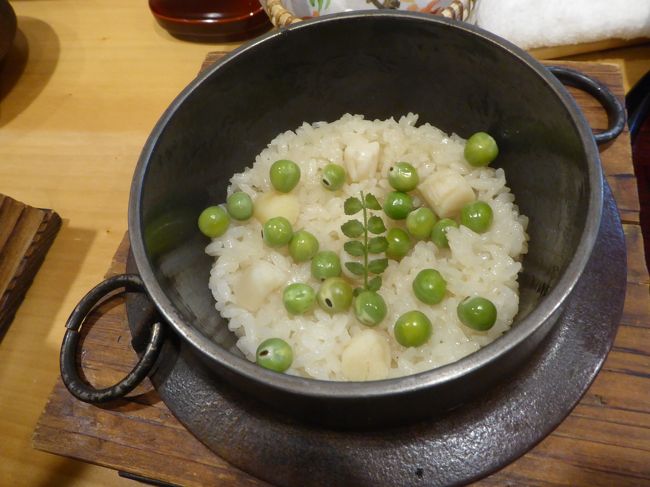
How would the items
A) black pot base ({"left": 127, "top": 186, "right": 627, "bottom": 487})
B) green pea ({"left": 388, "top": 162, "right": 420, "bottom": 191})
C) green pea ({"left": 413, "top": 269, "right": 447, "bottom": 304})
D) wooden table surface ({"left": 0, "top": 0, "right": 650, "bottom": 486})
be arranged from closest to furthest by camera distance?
black pot base ({"left": 127, "top": 186, "right": 627, "bottom": 487}) < green pea ({"left": 413, "top": 269, "right": 447, "bottom": 304}) < green pea ({"left": 388, "top": 162, "right": 420, "bottom": 191}) < wooden table surface ({"left": 0, "top": 0, "right": 650, "bottom": 486})

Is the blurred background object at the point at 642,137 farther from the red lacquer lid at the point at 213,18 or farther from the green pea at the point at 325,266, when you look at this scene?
the red lacquer lid at the point at 213,18

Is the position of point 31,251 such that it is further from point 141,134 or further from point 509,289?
point 509,289

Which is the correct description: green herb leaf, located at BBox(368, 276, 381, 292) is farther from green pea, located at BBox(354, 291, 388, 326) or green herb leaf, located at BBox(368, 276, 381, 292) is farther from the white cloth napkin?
the white cloth napkin

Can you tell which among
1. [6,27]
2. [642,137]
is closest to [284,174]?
[642,137]

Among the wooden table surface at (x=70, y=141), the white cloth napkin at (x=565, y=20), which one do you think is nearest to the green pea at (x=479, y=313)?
the wooden table surface at (x=70, y=141)

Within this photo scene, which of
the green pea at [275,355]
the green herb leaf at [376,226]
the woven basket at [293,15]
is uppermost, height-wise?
the woven basket at [293,15]

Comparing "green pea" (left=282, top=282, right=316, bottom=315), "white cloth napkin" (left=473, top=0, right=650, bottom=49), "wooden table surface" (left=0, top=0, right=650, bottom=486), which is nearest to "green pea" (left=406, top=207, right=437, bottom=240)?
"green pea" (left=282, top=282, right=316, bottom=315)
